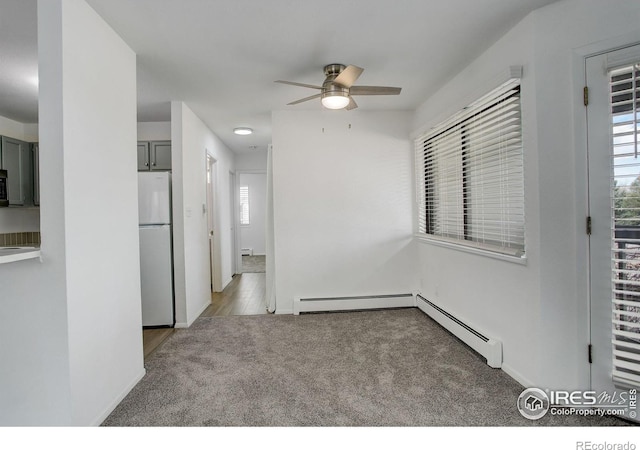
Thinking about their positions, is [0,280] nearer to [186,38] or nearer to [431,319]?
[186,38]

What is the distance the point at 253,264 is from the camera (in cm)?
813

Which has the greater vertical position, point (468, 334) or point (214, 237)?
point (214, 237)

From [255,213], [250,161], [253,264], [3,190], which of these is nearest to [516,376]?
[3,190]

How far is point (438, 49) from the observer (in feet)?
8.57

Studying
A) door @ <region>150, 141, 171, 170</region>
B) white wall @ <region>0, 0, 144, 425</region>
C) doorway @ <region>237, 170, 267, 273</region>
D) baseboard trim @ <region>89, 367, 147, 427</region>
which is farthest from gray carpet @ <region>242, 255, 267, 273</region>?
white wall @ <region>0, 0, 144, 425</region>

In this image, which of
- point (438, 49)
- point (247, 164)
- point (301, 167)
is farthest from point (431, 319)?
point (247, 164)

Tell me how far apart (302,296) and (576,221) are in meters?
2.93

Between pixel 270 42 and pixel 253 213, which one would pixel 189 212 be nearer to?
pixel 270 42

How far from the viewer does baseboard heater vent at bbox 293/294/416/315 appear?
4047 millimetres

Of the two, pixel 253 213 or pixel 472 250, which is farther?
pixel 253 213

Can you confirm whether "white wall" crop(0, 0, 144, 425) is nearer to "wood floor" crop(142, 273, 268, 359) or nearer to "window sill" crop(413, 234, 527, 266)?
"wood floor" crop(142, 273, 268, 359)

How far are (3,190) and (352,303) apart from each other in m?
4.38

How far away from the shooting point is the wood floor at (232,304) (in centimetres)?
336
